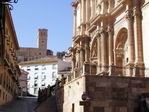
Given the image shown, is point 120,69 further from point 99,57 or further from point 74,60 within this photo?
point 74,60

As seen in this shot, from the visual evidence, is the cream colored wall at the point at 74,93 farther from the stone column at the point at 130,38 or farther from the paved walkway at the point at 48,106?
the stone column at the point at 130,38

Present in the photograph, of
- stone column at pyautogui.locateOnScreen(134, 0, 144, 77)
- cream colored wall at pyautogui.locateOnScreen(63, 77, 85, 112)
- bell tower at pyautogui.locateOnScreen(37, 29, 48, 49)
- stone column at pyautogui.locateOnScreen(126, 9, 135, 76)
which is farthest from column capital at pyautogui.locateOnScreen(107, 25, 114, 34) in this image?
bell tower at pyautogui.locateOnScreen(37, 29, 48, 49)

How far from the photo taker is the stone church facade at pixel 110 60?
27.5m

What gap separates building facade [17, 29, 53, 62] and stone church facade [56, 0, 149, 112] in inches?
2573

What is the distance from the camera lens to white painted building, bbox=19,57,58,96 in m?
97.4

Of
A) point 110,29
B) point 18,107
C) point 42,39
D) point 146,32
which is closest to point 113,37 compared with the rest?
point 110,29

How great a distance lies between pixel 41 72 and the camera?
100 m

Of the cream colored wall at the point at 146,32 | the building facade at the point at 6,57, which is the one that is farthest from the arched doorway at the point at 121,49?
the building facade at the point at 6,57

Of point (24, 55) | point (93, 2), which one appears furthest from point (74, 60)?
point (24, 55)

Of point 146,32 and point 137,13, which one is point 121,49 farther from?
point 146,32

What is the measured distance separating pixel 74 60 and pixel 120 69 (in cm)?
2653

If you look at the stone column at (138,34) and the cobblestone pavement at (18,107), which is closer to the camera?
the stone column at (138,34)

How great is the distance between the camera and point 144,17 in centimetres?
3388

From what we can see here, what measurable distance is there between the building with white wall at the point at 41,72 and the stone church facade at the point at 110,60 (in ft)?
143
